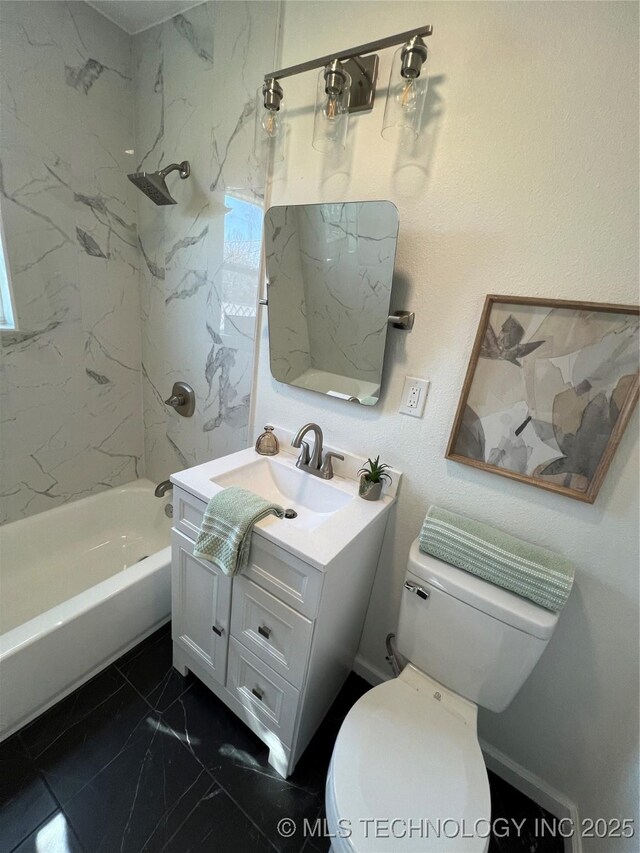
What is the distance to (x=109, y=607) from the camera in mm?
1271

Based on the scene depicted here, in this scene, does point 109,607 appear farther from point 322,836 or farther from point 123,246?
point 123,246

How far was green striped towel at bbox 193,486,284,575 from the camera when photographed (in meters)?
0.93

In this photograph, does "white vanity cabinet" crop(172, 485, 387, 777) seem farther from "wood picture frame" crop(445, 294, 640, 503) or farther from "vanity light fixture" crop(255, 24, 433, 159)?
"vanity light fixture" crop(255, 24, 433, 159)

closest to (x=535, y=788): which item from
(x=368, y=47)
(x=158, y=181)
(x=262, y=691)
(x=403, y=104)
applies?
(x=262, y=691)

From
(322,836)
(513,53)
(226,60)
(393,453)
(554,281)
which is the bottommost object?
(322,836)

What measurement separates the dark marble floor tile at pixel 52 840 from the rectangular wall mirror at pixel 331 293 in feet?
4.92

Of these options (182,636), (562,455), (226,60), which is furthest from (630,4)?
(182,636)

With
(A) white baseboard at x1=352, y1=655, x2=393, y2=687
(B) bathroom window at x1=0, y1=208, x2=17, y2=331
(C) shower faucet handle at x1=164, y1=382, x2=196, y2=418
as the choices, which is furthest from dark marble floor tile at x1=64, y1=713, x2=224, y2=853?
(B) bathroom window at x1=0, y1=208, x2=17, y2=331

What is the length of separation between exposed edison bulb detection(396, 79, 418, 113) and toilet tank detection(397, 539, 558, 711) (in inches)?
50.1

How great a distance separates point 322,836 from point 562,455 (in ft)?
4.36

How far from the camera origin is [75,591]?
1672 millimetres

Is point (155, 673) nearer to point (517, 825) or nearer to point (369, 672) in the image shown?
point (369, 672)

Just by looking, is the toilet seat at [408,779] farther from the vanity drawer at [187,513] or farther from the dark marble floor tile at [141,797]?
the vanity drawer at [187,513]

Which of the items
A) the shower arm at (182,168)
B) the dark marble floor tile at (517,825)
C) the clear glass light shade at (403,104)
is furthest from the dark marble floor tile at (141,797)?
the shower arm at (182,168)
